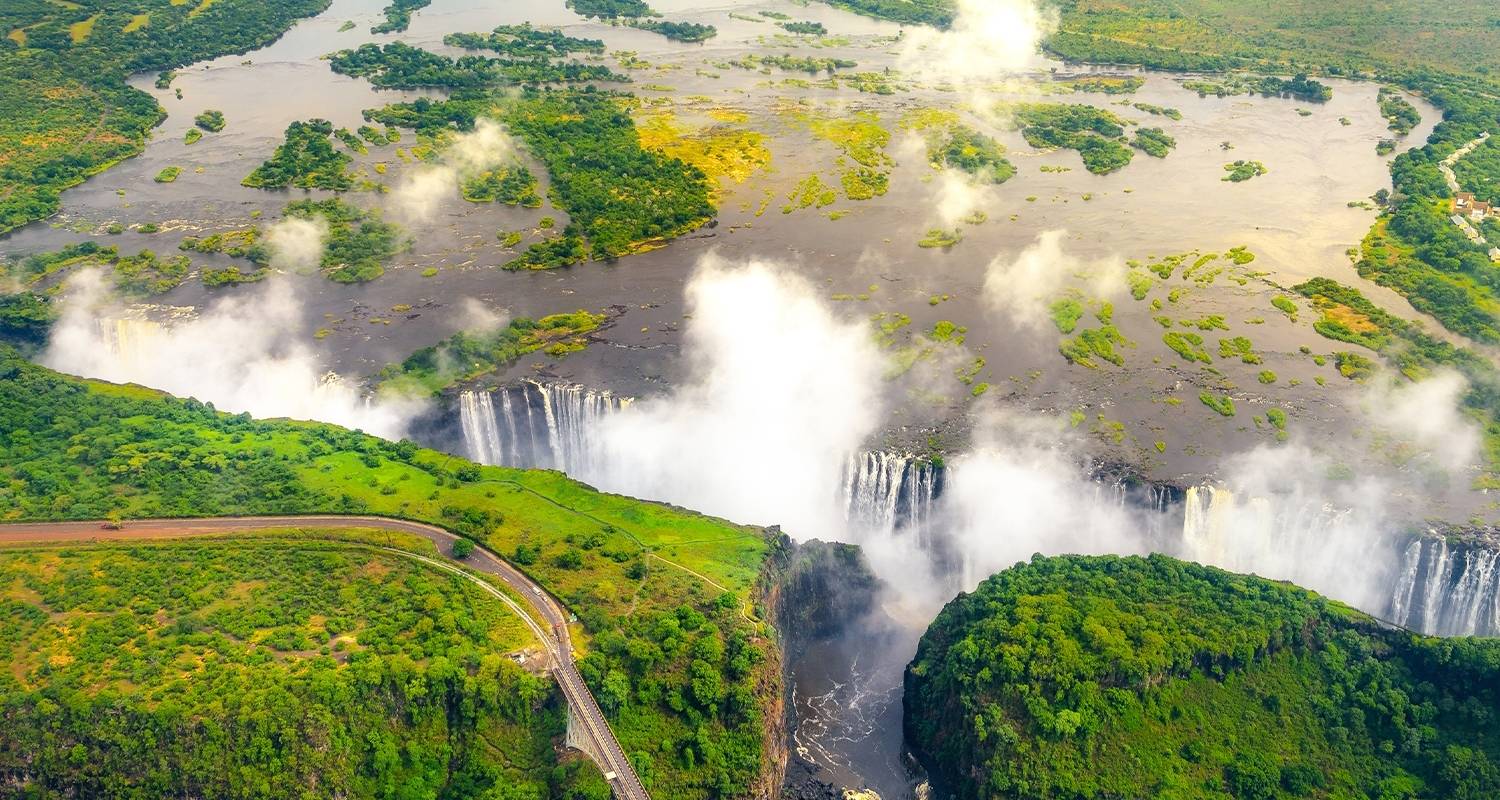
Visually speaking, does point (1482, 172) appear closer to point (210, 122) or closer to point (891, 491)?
point (891, 491)

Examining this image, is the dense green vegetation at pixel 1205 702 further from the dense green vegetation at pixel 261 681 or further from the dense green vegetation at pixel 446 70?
the dense green vegetation at pixel 446 70

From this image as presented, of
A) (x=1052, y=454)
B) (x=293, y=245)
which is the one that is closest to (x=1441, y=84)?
(x=1052, y=454)

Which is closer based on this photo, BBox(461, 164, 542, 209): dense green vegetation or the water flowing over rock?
the water flowing over rock

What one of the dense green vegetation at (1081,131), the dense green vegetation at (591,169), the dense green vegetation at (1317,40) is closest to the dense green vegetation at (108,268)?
the dense green vegetation at (591,169)

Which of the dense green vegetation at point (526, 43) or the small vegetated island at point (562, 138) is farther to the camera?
the dense green vegetation at point (526, 43)

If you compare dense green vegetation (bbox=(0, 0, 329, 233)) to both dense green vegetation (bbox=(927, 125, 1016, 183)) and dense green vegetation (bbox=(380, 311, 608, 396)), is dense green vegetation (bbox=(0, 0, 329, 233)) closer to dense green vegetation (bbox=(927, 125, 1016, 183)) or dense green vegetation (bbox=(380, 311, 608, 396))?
dense green vegetation (bbox=(380, 311, 608, 396))

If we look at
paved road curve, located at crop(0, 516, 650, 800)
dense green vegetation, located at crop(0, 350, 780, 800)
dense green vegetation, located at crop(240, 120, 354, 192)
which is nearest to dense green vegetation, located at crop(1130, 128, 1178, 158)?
dense green vegetation, located at crop(0, 350, 780, 800)
